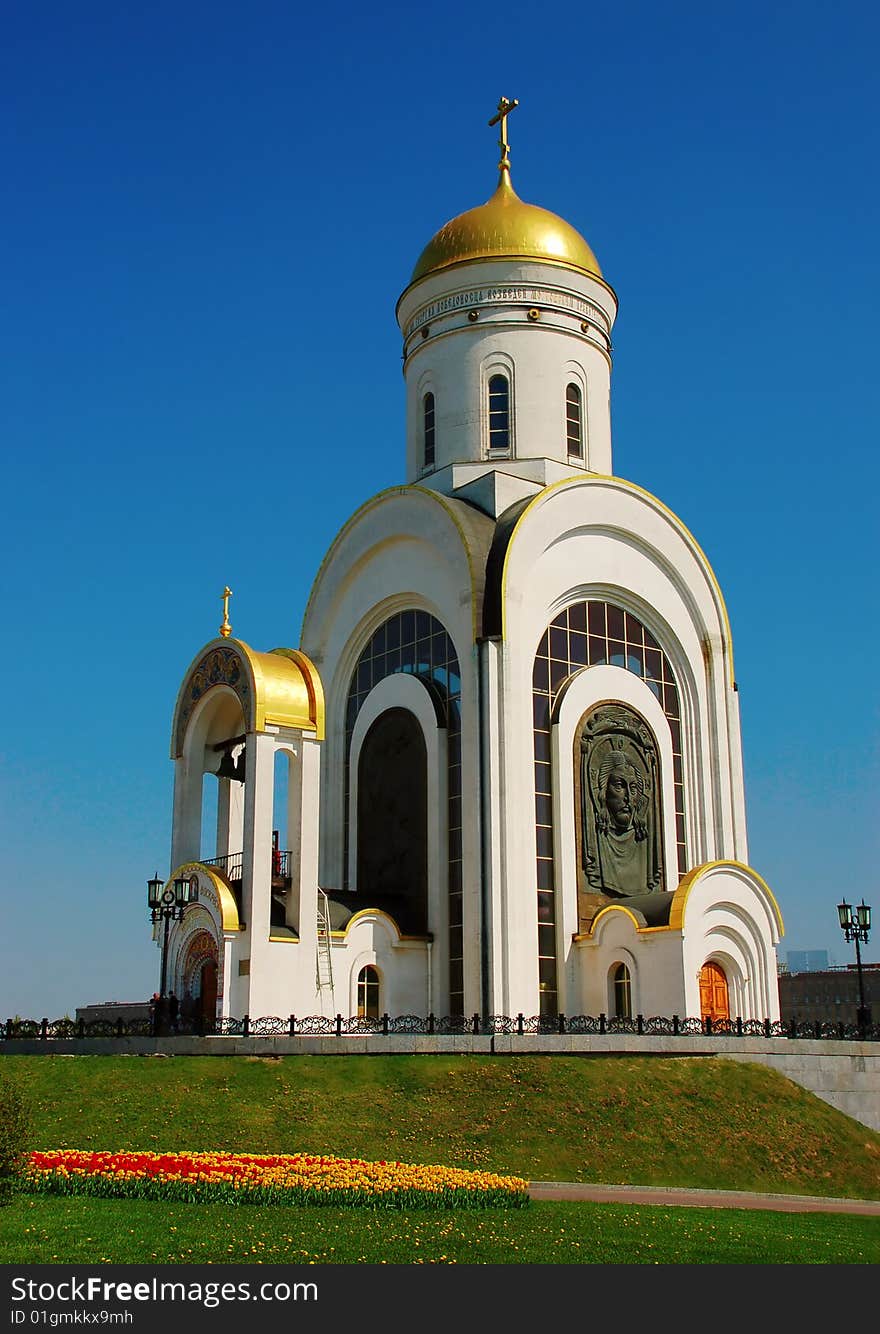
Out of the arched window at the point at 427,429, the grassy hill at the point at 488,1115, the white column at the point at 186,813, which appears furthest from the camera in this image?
the arched window at the point at 427,429

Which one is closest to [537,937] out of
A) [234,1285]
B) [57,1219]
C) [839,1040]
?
[839,1040]

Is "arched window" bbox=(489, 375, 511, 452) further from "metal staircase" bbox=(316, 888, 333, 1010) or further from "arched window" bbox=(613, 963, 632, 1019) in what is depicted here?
"arched window" bbox=(613, 963, 632, 1019)

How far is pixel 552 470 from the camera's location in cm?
2881

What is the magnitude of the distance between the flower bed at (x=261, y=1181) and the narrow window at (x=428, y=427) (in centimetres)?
1951

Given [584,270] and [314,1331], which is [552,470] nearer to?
[584,270]

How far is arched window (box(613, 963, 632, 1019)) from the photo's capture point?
79.4ft

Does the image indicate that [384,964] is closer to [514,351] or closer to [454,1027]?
[454,1027]

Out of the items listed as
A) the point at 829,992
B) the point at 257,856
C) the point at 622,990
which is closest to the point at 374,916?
the point at 257,856

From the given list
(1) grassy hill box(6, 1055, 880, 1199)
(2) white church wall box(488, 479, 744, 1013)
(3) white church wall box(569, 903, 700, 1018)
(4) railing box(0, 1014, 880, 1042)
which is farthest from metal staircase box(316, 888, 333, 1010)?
(1) grassy hill box(6, 1055, 880, 1199)

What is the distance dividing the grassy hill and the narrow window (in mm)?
15463

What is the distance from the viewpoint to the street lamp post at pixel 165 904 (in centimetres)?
2319

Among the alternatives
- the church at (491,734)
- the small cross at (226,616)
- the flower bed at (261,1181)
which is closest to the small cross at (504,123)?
the church at (491,734)

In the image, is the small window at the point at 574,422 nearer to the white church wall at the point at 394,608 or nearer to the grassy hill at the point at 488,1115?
the white church wall at the point at 394,608

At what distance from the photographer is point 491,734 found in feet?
79.3
